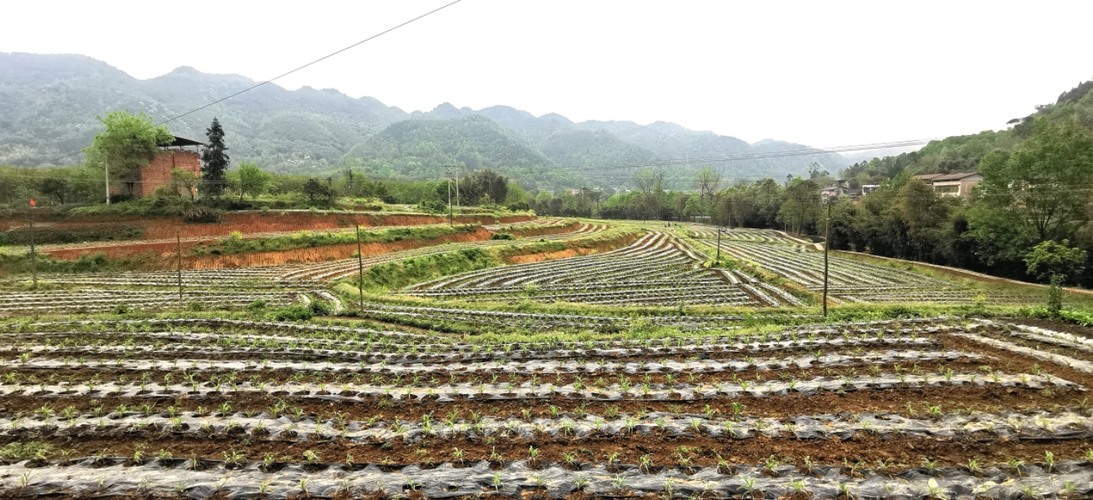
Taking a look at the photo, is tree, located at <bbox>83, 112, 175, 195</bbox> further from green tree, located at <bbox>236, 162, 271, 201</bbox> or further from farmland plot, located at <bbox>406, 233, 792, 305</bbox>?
farmland plot, located at <bbox>406, 233, 792, 305</bbox>

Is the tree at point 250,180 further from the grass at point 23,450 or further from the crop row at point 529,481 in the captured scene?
the crop row at point 529,481

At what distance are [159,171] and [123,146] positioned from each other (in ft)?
13.9

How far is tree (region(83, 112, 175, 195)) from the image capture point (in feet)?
157

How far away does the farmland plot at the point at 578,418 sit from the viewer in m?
5.65

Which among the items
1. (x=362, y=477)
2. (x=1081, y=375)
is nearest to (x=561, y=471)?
(x=362, y=477)

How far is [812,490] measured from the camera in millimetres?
5262

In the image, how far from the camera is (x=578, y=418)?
7.43 metres

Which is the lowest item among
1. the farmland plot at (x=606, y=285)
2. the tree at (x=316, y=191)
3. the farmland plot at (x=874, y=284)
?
the farmland plot at (x=874, y=284)

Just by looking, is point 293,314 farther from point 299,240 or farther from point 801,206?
point 801,206

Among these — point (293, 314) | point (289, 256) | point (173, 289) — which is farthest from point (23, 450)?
point (289, 256)

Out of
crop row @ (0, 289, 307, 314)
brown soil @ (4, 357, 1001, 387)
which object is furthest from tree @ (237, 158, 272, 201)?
brown soil @ (4, 357, 1001, 387)

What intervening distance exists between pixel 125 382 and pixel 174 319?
24.3ft

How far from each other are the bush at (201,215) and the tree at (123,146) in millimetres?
15231

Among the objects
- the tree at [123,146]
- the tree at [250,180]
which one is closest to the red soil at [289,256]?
the tree at [250,180]
